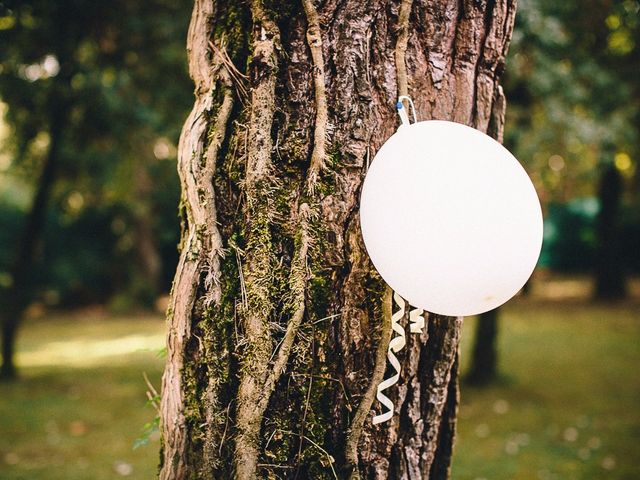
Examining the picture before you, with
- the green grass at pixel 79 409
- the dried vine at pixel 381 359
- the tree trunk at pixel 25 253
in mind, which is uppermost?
the dried vine at pixel 381 359

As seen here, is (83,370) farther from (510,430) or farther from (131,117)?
(510,430)

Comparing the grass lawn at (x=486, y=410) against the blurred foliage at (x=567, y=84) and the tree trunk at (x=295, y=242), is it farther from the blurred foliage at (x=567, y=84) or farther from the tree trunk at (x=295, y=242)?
the blurred foliage at (x=567, y=84)

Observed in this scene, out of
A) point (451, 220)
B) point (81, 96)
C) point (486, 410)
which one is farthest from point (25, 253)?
point (451, 220)

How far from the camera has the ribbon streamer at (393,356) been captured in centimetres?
153

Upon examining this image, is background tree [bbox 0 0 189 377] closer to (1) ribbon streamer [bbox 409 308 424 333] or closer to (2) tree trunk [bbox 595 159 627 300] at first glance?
(1) ribbon streamer [bbox 409 308 424 333]

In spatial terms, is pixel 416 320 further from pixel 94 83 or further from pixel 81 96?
pixel 81 96

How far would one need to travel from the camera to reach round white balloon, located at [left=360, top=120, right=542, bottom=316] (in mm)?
1280

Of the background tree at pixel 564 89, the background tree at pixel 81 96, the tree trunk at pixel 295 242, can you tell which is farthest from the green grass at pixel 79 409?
the background tree at pixel 564 89

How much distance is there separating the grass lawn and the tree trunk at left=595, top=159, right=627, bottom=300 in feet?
9.84

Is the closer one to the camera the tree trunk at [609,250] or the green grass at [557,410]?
the green grass at [557,410]

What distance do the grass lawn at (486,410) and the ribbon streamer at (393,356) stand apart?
3.03 ft

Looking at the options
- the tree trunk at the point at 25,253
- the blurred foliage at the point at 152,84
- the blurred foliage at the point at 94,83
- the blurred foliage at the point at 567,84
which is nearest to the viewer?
the blurred foliage at the point at 567,84

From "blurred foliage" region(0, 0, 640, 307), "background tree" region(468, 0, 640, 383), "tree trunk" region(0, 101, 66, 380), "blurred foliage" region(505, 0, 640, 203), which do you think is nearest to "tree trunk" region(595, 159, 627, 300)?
"blurred foliage" region(0, 0, 640, 307)

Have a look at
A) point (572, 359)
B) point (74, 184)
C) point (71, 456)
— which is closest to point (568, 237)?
point (572, 359)
